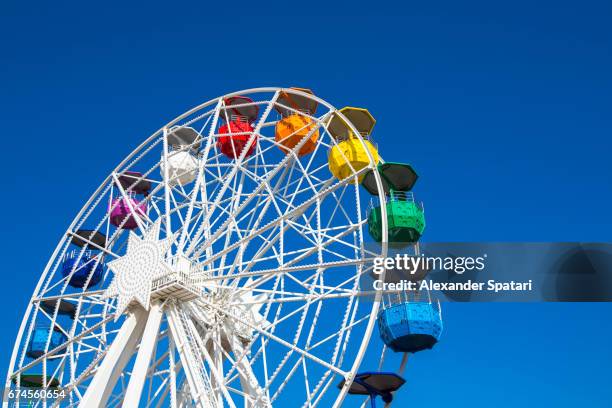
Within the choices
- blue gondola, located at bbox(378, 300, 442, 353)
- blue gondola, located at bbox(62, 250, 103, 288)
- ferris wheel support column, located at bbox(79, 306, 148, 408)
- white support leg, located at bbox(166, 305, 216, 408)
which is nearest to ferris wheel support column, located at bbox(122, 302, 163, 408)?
white support leg, located at bbox(166, 305, 216, 408)

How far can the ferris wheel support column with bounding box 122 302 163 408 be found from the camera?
46.8 ft

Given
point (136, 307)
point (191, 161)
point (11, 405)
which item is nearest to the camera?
point (136, 307)

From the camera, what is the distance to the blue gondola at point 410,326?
49.3 ft

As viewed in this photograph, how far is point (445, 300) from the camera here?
15.7 meters

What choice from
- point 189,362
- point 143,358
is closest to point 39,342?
point 143,358

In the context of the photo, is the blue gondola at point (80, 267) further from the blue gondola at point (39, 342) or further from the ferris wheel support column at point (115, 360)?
the ferris wheel support column at point (115, 360)

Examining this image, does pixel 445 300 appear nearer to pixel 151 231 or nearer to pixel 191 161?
pixel 151 231

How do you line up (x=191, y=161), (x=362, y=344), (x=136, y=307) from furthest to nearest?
(x=191, y=161), (x=136, y=307), (x=362, y=344)

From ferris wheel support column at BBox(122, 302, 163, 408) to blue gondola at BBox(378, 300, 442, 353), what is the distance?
14.5ft

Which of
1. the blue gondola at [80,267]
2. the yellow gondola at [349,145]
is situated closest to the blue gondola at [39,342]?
the blue gondola at [80,267]

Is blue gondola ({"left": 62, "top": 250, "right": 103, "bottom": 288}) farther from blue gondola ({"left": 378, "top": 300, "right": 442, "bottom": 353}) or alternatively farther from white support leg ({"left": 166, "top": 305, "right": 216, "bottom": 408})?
blue gondola ({"left": 378, "top": 300, "right": 442, "bottom": 353})

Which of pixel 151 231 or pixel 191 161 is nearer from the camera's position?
pixel 151 231

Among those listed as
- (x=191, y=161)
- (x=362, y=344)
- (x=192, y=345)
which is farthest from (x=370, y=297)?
(x=191, y=161)

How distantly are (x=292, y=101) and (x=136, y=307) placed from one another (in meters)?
6.09
